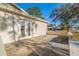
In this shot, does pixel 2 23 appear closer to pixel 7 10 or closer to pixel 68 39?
pixel 7 10

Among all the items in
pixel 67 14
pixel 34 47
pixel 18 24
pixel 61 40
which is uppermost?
pixel 67 14

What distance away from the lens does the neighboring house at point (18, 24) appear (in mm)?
3430

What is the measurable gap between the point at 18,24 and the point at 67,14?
0.95 m

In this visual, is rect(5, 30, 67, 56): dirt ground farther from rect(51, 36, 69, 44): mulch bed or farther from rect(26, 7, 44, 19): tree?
rect(26, 7, 44, 19): tree

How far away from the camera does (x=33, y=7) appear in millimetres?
3492

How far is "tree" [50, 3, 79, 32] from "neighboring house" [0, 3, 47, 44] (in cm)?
25

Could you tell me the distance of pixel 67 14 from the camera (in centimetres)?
353

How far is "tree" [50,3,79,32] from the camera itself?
11.5 feet

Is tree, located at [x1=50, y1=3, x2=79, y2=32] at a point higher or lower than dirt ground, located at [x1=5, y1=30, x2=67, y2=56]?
higher

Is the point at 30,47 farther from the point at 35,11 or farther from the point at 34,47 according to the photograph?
the point at 35,11

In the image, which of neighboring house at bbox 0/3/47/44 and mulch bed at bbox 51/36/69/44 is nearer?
neighboring house at bbox 0/3/47/44

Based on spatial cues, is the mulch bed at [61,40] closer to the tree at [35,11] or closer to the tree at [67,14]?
the tree at [67,14]

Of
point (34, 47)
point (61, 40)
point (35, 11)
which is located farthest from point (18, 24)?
point (61, 40)

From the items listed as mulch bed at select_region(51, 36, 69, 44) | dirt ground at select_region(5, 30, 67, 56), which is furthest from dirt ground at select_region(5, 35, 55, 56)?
mulch bed at select_region(51, 36, 69, 44)
